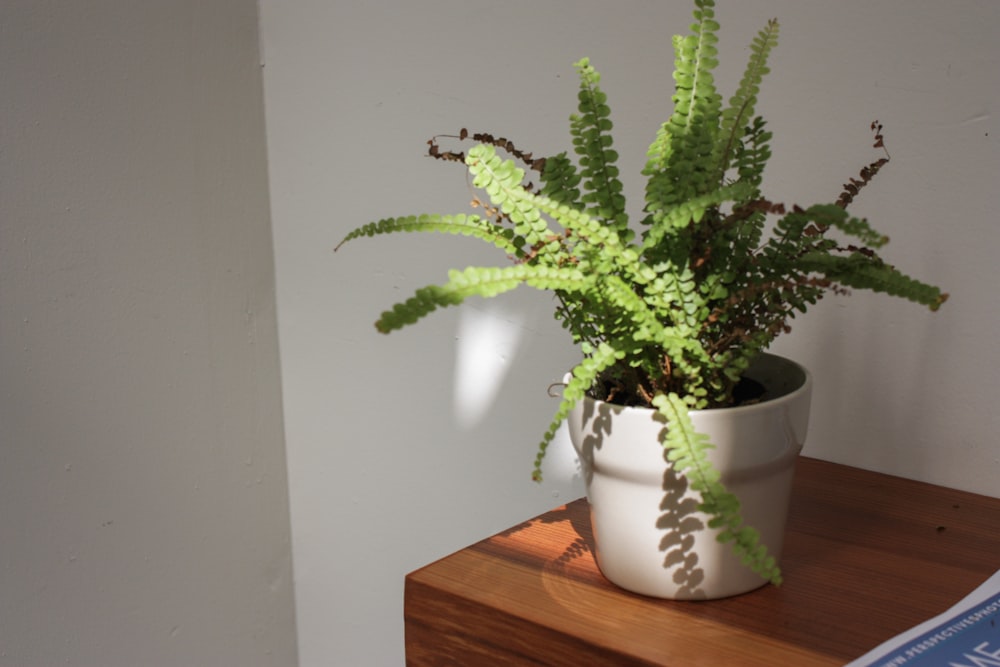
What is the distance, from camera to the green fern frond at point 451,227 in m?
0.75

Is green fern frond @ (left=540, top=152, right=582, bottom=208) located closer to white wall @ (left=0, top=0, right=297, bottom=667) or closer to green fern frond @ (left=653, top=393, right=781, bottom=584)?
green fern frond @ (left=653, top=393, right=781, bottom=584)

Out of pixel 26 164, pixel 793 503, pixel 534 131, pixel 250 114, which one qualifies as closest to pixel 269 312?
pixel 250 114

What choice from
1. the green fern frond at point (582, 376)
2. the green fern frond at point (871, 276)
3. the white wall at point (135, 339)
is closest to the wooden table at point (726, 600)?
the green fern frond at point (582, 376)

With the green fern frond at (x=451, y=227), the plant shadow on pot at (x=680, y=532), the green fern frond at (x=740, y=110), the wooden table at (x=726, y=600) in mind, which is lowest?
the wooden table at (x=726, y=600)

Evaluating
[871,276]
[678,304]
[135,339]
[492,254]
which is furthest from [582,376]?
[135,339]

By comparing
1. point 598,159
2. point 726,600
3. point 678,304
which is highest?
point 598,159

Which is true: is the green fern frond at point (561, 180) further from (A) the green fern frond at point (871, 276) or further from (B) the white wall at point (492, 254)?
(B) the white wall at point (492, 254)

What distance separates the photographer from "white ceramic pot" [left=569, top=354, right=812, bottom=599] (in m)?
0.71

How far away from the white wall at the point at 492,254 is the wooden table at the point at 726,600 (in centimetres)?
16

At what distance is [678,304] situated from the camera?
0.73 meters

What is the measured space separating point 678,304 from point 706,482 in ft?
0.46

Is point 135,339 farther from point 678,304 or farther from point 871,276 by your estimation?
point 871,276

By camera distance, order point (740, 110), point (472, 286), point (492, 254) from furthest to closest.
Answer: point (492, 254) → point (740, 110) → point (472, 286)

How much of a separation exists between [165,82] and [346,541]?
770mm
